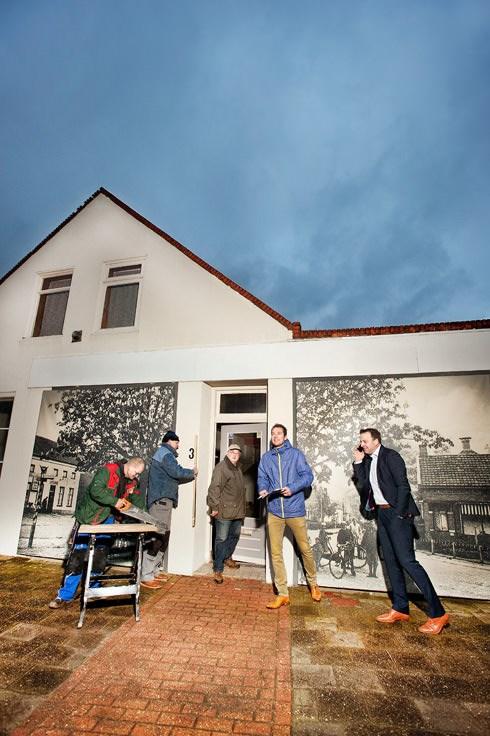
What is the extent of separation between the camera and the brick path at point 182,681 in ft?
8.07

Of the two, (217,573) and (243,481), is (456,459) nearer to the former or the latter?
(243,481)

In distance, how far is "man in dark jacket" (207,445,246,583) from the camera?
221 inches

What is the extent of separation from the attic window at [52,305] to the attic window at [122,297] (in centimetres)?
103

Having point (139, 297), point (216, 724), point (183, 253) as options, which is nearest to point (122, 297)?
point (139, 297)

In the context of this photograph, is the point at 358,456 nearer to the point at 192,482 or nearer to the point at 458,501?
the point at 458,501

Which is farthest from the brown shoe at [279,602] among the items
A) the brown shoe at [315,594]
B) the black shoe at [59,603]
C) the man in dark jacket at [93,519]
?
the black shoe at [59,603]

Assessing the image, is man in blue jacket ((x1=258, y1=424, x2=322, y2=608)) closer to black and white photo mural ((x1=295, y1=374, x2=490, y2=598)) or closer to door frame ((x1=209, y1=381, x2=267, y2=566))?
black and white photo mural ((x1=295, y1=374, x2=490, y2=598))

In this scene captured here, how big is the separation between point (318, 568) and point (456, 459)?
259 cm

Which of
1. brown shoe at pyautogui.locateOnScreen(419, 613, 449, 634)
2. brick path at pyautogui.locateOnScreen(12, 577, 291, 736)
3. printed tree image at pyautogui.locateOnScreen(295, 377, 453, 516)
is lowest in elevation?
brick path at pyautogui.locateOnScreen(12, 577, 291, 736)

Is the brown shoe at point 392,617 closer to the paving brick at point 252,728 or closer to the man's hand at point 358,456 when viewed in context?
the man's hand at point 358,456

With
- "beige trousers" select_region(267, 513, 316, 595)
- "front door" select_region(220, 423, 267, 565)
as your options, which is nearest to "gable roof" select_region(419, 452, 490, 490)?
"beige trousers" select_region(267, 513, 316, 595)

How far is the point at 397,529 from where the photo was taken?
4.32 m

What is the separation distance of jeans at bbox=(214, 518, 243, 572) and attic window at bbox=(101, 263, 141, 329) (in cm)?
413

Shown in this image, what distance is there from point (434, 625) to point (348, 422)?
271cm
